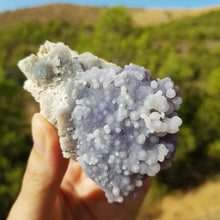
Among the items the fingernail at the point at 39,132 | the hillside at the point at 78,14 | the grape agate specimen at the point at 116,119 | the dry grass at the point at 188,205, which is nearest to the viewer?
the grape agate specimen at the point at 116,119

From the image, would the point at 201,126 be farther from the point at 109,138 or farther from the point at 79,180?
the point at 109,138

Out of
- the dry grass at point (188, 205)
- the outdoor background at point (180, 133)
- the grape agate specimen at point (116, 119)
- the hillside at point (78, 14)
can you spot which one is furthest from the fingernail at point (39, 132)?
the hillside at point (78, 14)

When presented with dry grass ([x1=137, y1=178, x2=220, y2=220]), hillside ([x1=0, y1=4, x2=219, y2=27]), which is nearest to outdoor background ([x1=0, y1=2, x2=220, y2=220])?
dry grass ([x1=137, y1=178, x2=220, y2=220])

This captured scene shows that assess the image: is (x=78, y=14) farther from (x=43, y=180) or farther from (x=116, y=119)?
(x=116, y=119)

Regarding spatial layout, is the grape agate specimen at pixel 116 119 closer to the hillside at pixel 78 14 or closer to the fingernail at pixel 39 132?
the fingernail at pixel 39 132

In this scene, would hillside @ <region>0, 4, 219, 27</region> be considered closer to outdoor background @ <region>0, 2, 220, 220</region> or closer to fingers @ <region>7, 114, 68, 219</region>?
outdoor background @ <region>0, 2, 220, 220</region>

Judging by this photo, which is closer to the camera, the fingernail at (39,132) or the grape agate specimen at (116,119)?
the grape agate specimen at (116,119)

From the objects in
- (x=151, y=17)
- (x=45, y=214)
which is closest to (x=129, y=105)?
(x=45, y=214)
